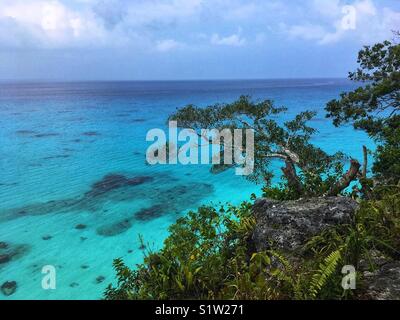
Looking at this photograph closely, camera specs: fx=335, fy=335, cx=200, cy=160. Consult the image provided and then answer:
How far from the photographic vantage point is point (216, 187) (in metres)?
26.7

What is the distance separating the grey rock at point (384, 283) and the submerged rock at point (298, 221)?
3.55 ft

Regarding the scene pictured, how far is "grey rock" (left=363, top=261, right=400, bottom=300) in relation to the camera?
13.7 feet

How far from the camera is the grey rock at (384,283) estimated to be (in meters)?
4.18

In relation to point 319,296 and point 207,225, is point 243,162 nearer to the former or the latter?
point 207,225

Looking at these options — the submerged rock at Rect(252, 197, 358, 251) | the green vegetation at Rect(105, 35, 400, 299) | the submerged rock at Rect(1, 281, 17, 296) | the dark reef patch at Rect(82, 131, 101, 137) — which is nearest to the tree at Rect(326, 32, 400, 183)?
the green vegetation at Rect(105, 35, 400, 299)

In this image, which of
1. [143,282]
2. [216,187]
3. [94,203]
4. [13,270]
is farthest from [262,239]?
[216,187]

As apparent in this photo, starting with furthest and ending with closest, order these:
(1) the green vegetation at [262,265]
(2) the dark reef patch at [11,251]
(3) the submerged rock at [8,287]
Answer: (2) the dark reef patch at [11,251] < (3) the submerged rock at [8,287] < (1) the green vegetation at [262,265]

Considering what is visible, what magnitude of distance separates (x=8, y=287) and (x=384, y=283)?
14733 millimetres

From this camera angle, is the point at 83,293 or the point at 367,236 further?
the point at 83,293

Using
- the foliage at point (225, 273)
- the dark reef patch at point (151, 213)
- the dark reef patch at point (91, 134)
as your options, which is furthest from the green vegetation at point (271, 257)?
the dark reef patch at point (91, 134)

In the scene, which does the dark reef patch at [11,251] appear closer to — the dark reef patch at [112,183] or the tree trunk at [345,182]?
the dark reef patch at [112,183]

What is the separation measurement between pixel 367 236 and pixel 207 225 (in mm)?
3272

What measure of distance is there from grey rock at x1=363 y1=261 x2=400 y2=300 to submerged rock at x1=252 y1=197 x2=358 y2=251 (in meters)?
1.08

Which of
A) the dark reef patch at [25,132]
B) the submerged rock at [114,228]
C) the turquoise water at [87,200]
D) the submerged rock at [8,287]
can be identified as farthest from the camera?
the dark reef patch at [25,132]
